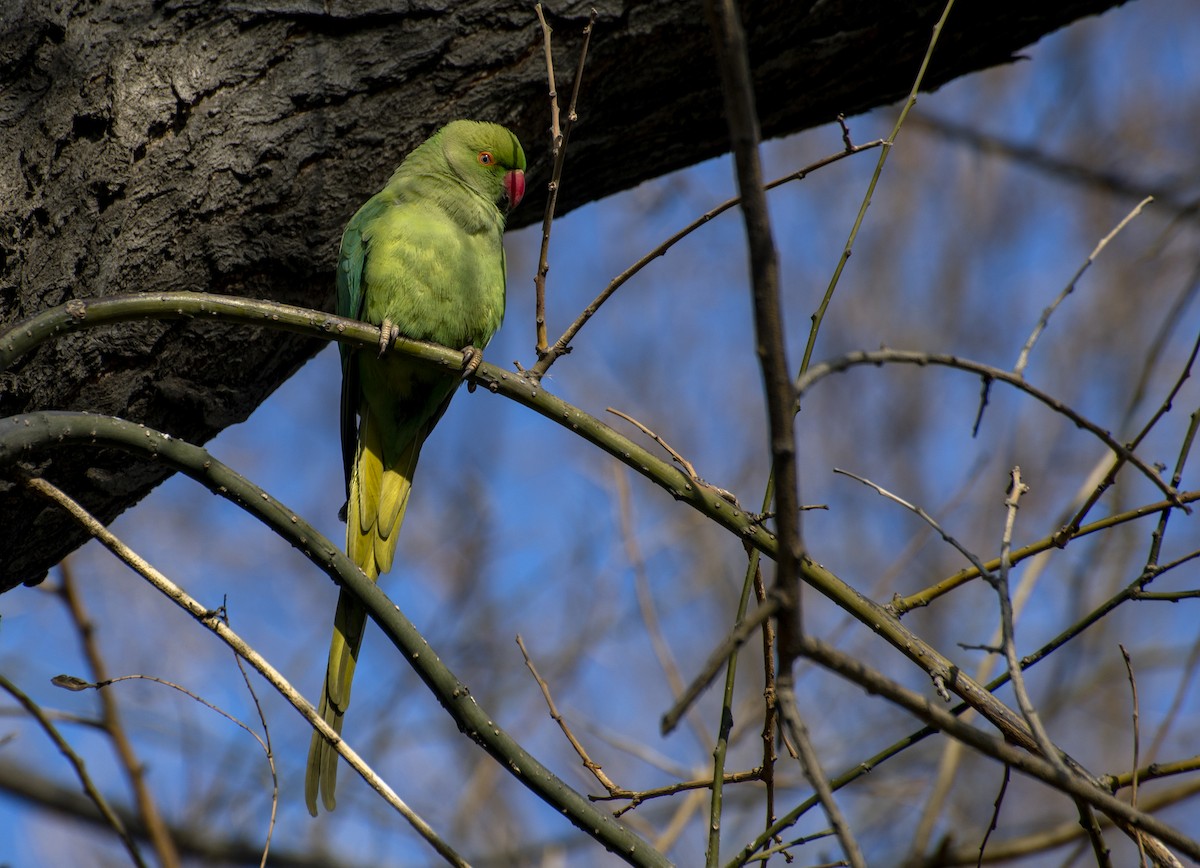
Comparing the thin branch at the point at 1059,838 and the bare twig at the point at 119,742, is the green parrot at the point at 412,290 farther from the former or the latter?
the thin branch at the point at 1059,838

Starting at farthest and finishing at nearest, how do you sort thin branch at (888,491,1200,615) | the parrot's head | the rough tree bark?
the parrot's head < the rough tree bark < thin branch at (888,491,1200,615)

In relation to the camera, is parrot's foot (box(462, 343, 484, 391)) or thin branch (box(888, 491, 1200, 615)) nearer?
thin branch (box(888, 491, 1200, 615))

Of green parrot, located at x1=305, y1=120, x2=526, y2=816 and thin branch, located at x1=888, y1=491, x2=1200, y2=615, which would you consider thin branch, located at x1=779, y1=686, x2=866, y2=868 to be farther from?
green parrot, located at x1=305, y1=120, x2=526, y2=816

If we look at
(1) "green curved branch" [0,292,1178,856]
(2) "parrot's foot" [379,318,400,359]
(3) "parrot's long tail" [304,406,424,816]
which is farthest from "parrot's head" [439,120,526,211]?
(1) "green curved branch" [0,292,1178,856]

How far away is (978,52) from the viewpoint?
3.16 meters

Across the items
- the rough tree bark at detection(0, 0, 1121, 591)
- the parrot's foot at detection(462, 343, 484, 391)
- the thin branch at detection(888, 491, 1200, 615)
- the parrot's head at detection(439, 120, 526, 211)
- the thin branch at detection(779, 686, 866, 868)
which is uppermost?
the parrot's head at detection(439, 120, 526, 211)

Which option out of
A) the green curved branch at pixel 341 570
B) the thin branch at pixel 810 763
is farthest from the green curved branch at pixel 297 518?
the thin branch at pixel 810 763

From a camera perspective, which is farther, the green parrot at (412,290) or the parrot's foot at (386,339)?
the green parrot at (412,290)

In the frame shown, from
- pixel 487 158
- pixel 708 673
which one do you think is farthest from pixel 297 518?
pixel 487 158

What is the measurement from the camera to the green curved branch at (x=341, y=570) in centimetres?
171

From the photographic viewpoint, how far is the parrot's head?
2.92 metres

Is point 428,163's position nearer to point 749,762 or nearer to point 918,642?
point 918,642

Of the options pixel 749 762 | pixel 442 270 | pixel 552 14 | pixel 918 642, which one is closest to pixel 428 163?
pixel 442 270

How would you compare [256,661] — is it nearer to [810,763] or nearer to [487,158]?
[810,763]
